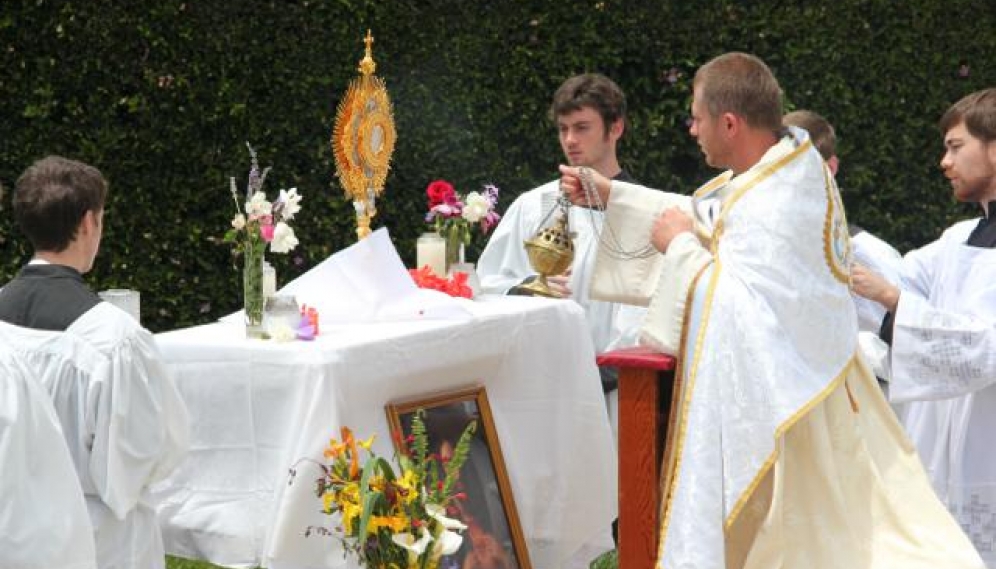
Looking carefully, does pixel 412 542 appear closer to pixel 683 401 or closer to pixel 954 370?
pixel 683 401

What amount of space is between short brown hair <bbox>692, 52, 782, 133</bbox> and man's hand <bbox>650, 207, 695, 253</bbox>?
1.18 ft

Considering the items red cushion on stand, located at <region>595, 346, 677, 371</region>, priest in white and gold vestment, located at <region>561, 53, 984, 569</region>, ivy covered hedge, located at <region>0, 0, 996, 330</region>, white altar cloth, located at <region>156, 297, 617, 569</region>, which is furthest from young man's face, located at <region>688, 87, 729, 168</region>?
ivy covered hedge, located at <region>0, 0, 996, 330</region>

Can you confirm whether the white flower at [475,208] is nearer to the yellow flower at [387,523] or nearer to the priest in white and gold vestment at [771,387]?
the priest in white and gold vestment at [771,387]

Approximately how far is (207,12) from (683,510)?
12.3ft

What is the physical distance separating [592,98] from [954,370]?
195 cm

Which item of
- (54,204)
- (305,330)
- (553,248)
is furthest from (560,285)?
(54,204)

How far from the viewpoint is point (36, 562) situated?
4.00 meters

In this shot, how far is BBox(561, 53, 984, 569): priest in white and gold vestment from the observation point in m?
4.78

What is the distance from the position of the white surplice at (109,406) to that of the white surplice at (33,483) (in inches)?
9.8

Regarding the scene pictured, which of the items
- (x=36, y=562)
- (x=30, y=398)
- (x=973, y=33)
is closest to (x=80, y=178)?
(x=30, y=398)

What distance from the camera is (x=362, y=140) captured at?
582 centimetres

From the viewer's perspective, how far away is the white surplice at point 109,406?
4297mm

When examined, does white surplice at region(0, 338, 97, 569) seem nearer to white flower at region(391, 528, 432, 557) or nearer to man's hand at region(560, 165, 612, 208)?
white flower at region(391, 528, 432, 557)

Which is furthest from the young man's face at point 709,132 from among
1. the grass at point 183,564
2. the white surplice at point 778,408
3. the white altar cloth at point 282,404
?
the grass at point 183,564
